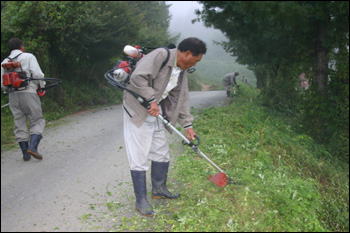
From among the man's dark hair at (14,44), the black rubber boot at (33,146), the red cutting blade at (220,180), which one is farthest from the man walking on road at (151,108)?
the man's dark hair at (14,44)

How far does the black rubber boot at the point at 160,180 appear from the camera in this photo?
3.62 meters

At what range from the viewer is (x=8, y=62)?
5.21 meters

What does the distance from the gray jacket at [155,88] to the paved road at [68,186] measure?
1.16m

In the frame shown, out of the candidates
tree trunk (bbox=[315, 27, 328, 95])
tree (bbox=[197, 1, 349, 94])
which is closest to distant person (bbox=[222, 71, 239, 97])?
tree (bbox=[197, 1, 349, 94])

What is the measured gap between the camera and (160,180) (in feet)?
12.1

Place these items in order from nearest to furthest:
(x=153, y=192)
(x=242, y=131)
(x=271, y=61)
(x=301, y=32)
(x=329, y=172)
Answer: (x=153, y=192) → (x=329, y=172) → (x=242, y=131) → (x=301, y=32) → (x=271, y=61)

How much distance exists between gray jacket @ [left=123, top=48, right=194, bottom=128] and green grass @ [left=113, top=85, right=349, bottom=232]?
3.26 feet

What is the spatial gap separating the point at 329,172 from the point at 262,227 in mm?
3904

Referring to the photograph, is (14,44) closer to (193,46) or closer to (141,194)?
(193,46)

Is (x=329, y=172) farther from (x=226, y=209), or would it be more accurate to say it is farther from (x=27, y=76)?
(x=27, y=76)

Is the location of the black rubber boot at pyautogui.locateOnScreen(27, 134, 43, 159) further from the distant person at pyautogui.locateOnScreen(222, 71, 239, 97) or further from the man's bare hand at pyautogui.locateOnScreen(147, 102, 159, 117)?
the distant person at pyautogui.locateOnScreen(222, 71, 239, 97)

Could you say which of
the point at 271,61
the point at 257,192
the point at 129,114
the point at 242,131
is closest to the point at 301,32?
the point at 271,61

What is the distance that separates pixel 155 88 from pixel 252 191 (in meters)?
1.70

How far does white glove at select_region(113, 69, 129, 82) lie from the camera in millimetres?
3387
